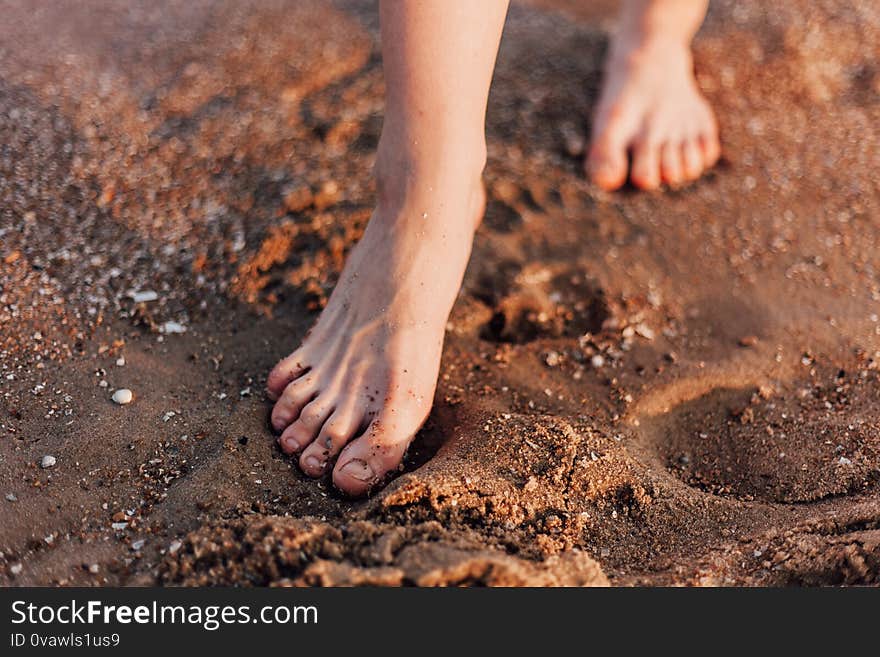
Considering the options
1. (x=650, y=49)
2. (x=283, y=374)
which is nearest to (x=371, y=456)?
(x=283, y=374)

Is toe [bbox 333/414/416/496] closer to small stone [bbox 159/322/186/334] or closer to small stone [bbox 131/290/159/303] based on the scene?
small stone [bbox 159/322/186/334]

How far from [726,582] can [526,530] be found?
33 cm

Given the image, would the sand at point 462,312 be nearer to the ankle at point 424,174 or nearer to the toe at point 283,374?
the toe at point 283,374

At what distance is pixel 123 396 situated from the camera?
5.45ft

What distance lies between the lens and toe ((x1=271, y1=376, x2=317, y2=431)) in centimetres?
168

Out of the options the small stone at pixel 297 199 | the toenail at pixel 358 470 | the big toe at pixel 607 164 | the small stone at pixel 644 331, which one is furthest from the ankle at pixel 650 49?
the toenail at pixel 358 470

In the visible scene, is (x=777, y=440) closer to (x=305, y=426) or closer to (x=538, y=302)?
(x=538, y=302)

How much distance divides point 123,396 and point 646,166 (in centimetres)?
144

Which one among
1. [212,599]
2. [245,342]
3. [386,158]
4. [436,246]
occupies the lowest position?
[245,342]

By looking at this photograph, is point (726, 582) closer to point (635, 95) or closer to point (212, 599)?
point (212, 599)

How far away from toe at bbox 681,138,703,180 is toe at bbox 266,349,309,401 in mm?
1207

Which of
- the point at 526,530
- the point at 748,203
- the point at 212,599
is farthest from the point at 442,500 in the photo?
the point at 748,203

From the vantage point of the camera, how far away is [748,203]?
2262mm

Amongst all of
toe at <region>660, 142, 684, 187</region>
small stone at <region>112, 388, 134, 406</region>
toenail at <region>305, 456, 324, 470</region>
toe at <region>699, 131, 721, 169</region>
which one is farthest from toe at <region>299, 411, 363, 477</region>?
toe at <region>699, 131, 721, 169</region>
